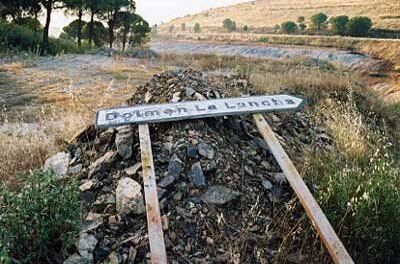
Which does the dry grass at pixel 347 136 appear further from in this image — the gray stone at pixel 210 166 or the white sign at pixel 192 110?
the gray stone at pixel 210 166

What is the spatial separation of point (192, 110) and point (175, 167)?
657 mm

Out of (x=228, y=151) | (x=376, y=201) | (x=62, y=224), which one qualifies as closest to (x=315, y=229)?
(x=376, y=201)

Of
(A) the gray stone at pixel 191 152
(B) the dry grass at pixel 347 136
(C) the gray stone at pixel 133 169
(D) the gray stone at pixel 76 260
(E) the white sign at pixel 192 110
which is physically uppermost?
(E) the white sign at pixel 192 110

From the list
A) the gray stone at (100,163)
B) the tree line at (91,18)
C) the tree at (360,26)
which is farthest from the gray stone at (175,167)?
the tree at (360,26)

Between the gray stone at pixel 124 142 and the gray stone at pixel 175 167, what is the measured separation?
409 mm

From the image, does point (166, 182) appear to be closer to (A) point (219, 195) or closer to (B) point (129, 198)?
(B) point (129, 198)

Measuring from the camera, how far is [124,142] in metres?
3.98

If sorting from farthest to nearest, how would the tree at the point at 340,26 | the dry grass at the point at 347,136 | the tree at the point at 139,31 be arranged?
the tree at the point at 340,26, the tree at the point at 139,31, the dry grass at the point at 347,136

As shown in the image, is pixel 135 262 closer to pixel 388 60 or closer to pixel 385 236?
pixel 385 236

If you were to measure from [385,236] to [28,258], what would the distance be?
2576 mm

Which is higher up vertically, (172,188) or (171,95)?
(171,95)

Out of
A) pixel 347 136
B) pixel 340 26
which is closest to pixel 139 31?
pixel 340 26

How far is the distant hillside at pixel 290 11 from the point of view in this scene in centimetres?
5441

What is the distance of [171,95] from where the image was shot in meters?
4.88
